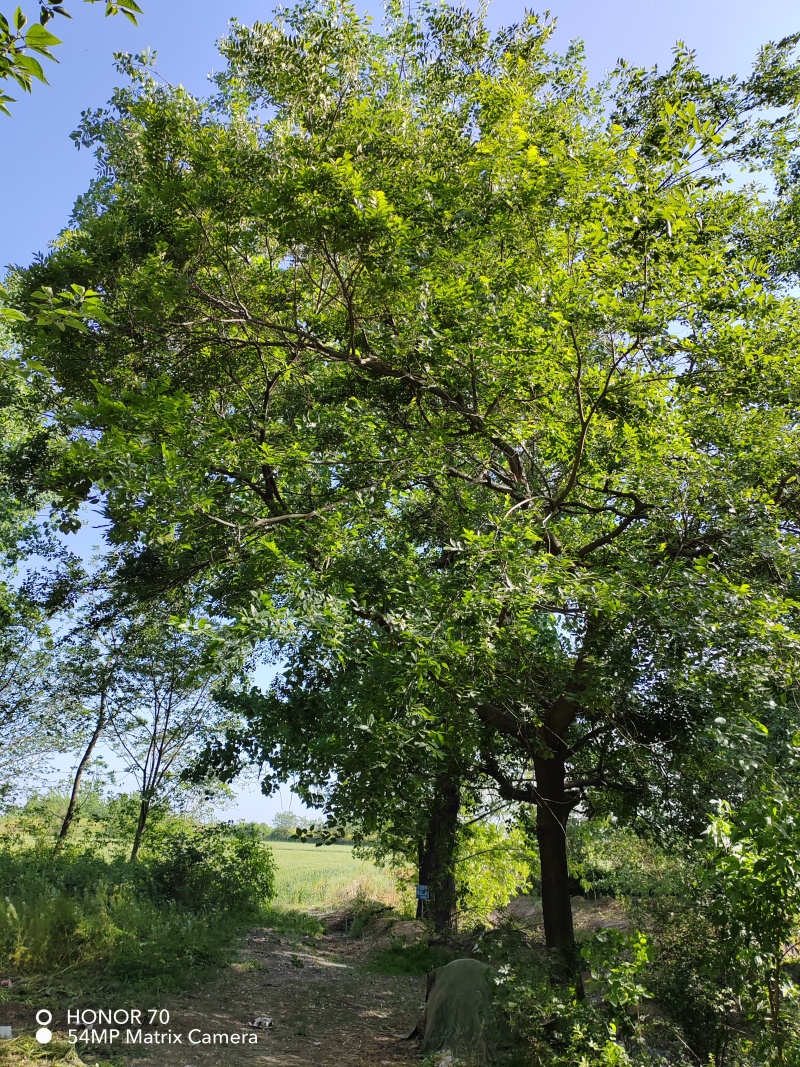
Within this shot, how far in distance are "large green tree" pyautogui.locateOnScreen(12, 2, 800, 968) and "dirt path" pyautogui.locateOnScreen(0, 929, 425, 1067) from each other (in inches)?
98.2

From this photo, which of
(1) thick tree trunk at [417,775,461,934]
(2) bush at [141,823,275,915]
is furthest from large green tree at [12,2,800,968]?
(2) bush at [141,823,275,915]

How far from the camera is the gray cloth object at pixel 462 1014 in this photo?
6.27 metres

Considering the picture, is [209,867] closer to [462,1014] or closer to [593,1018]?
[462,1014]

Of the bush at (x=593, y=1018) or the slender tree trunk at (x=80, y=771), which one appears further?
the slender tree trunk at (x=80, y=771)

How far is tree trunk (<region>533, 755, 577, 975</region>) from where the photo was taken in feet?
26.1

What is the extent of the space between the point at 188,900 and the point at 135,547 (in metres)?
7.46

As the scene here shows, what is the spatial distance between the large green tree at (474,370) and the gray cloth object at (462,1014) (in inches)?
47.5

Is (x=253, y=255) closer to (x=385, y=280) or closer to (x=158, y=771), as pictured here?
(x=385, y=280)

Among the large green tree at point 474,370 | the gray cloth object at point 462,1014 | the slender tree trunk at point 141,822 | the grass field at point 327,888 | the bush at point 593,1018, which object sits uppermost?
the large green tree at point 474,370

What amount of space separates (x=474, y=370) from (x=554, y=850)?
5.80 metres

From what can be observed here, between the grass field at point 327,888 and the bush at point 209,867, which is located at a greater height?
the bush at point 209,867

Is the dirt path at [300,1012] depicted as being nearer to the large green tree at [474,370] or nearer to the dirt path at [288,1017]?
the dirt path at [288,1017]

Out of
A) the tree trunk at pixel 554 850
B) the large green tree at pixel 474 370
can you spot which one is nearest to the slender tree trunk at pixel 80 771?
the large green tree at pixel 474 370

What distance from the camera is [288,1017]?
27.0 ft
